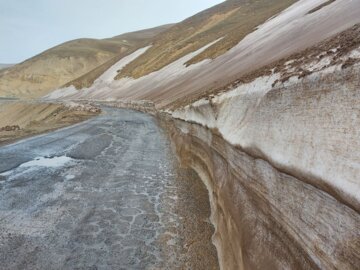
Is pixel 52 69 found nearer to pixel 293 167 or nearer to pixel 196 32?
pixel 196 32

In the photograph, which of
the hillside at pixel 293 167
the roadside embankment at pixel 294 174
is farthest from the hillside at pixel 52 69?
the roadside embankment at pixel 294 174

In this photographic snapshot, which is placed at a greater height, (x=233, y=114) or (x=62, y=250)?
(x=233, y=114)

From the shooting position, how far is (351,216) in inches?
111

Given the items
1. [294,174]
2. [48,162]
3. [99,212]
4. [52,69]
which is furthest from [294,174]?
[52,69]

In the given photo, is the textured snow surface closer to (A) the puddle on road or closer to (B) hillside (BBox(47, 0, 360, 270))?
(B) hillside (BBox(47, 0, 360, 270))

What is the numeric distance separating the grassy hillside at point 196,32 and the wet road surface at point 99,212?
1615 inches

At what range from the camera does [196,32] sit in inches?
2761

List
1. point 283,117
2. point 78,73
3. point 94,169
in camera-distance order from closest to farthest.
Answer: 1. point 283,117
2. point 94,169
3. point 78,73

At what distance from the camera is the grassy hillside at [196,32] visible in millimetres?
55906

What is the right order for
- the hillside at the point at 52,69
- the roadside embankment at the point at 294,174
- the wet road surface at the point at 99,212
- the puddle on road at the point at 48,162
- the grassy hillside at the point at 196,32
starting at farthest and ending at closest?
1. the hillside at the point at 52,69
2. the grassy hillside at the point at 196,32
3. the puddle on road at the point at 48,162
4. the wet road surface at the point at 99,212
5. the roadside embankment at the point at 294,174

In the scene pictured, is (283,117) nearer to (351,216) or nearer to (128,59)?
(351,216)

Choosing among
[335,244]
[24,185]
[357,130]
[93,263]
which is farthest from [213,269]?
[24,185]

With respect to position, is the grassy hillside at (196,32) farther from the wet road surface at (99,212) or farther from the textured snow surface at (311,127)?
the textured snow surface at (311,127)

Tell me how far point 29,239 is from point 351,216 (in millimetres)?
5779
